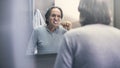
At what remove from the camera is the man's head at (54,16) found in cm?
148

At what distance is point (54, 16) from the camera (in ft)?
4.90

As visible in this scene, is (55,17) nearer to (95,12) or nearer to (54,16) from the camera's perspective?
(54,16)

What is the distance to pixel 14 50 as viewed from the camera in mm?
1413

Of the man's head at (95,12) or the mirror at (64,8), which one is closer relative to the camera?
the man's head at (95,12)

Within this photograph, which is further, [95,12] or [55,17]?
[55,17]

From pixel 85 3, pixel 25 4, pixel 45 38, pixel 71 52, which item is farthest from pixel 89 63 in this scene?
pixel 25 4

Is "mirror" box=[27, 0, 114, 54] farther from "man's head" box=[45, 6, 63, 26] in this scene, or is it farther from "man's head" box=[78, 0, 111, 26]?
"man's head" box=[78, 0, 111, 26]

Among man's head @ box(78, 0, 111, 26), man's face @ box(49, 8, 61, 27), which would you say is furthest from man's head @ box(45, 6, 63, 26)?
man's head @ box(78, 0, 111, 26)

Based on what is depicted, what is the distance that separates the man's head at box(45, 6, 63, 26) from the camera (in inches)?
58.2

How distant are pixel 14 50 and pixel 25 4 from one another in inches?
13.4

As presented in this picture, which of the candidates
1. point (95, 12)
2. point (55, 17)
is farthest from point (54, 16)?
point (95, 12)

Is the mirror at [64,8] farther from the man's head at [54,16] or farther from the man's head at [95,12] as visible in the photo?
the man's head at [95,12]

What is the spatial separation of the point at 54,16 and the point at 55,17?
0.04 ft

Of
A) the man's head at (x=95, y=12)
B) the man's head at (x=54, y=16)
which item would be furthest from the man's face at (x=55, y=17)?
the man's head at (x=95, y=12)
